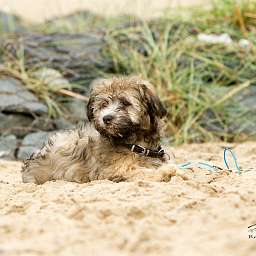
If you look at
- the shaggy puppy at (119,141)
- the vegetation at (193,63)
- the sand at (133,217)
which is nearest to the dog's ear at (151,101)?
the shaggy puppy at (119,141)

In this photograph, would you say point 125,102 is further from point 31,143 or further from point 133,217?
point 31,143

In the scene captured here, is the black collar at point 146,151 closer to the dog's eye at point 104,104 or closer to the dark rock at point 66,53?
the dog's eye at point 104,104

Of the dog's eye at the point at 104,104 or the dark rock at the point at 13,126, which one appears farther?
the dark rock at the point at 13,126

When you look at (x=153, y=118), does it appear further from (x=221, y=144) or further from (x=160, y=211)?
(x=221, y=144)

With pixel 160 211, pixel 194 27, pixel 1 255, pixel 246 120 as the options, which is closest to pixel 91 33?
pixel 194 27

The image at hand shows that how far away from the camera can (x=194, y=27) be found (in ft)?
39.1

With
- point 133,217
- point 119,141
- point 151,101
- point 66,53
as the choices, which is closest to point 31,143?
point 66,53

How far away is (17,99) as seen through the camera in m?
10.4

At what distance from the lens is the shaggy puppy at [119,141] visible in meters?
5.66

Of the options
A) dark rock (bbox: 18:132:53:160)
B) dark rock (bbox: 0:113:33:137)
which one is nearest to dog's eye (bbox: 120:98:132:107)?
dark rock (bbox: 18:132:53:160)

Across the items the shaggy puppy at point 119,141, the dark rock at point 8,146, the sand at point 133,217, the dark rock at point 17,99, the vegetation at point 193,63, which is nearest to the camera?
the sand at point 133,217

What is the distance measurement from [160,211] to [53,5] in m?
14.4

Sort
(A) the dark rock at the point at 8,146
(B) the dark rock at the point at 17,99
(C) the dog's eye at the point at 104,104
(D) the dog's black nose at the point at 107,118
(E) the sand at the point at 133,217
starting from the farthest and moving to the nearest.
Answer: (B) the dark rock at the point at 17,99 < (A) the dark rock at the point at 8,146 < (C) the dog's eye at the point at 104,104 < (D) the dog's black nose at the point at 107,118 < (E) the sand at the point at 133,217

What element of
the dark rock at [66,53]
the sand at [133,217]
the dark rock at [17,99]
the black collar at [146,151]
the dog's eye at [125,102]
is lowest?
the dark rock at [17,99]
